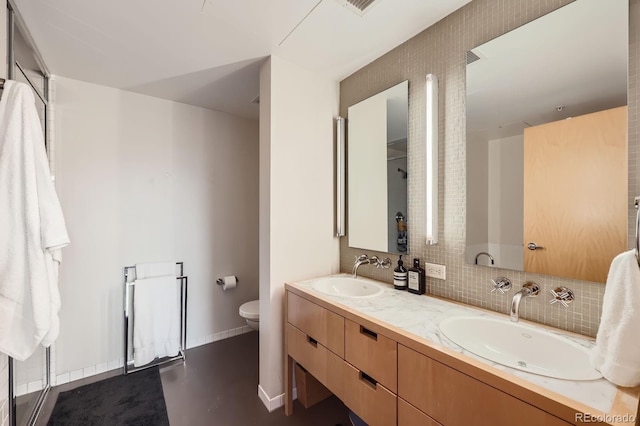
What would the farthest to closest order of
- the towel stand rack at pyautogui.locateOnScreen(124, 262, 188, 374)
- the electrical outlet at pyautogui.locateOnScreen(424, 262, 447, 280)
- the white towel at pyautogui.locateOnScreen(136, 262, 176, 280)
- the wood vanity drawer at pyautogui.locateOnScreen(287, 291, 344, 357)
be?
the white towel at pyautogui.locateOnScreen(136, 262, 176, 280) < the towel stand rack at pyautogui.locateOnScreen(124, 262, 188, 374) < the electrical outlet at pyautogui.locateOnScreen(424, 262, 447, 280) < the wood vanity drawer at pyautogui.locateOnScreen(287, 291, 344, 357)

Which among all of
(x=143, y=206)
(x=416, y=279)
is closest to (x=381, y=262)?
(x=416, y=279)

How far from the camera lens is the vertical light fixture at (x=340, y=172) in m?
2.21

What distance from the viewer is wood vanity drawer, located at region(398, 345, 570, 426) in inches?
30.4

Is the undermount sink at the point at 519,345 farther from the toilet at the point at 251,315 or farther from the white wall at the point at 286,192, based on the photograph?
the toilet at the point at 251,315

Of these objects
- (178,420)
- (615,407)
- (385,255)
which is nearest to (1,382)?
(178,420)

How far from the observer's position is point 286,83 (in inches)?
77.4

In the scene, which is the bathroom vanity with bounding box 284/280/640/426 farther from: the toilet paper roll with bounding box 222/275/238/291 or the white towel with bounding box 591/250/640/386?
the toilet paper roll with bounding box 222/275/238/291

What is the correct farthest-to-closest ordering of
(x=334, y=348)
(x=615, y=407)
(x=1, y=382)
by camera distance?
(x=334, y=348) < (x=1, y=382) < (x=615, y=407)

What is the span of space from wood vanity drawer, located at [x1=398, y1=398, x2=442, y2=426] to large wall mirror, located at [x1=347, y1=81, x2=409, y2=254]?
92cm

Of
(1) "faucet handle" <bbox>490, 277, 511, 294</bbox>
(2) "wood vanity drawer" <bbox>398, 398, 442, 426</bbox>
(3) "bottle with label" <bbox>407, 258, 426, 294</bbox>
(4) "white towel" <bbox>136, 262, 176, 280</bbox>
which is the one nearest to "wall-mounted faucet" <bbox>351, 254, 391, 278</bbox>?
(3) "bottle with label" <bbox>407, 258, 426, 294</bbox>

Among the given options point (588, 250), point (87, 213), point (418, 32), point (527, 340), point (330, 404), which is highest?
point (418, 32)

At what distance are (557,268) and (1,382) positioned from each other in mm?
2520

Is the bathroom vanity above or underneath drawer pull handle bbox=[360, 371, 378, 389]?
above

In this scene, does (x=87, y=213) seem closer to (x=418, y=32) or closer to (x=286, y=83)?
(x=286, y=83)
